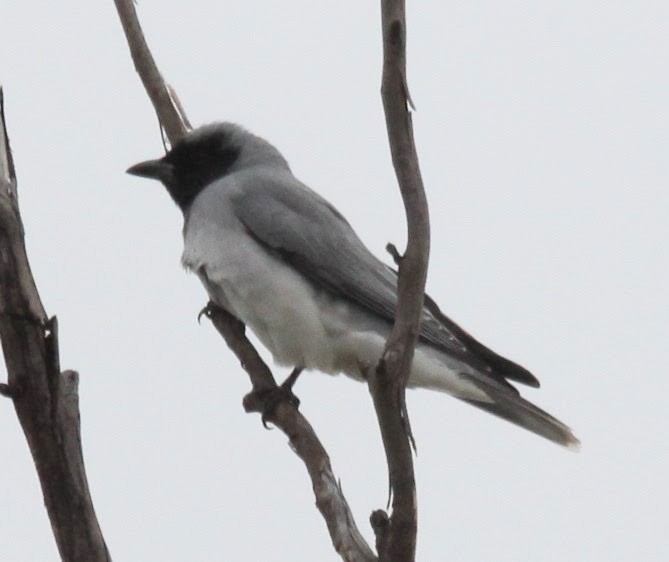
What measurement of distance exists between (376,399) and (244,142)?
3965 mm

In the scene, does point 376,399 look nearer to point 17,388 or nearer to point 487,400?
point 17,388

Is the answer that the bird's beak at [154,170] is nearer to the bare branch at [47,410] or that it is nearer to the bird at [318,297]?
the bird at [318,297]

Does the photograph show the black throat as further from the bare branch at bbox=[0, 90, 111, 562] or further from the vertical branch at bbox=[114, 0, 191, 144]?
the bare branch at bbox=[0, 90, 111, 562]

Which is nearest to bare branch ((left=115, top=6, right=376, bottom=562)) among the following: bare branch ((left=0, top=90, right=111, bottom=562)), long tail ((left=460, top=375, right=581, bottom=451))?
bare branch ((left=0, top=90, right=111, bottom=562))

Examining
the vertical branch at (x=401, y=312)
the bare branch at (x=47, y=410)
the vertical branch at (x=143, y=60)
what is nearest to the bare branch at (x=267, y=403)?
the vertical branch at (x=143, y=60)

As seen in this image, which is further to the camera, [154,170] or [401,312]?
[154,170]

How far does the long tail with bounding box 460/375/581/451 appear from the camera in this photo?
6.30 meters

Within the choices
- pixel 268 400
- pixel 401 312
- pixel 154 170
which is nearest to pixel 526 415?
pixel 268 400

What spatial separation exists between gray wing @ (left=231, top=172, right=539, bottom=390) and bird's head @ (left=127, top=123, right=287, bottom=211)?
47 centimetres

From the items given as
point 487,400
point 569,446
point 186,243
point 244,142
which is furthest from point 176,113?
point 569,446

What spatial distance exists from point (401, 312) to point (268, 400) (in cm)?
199

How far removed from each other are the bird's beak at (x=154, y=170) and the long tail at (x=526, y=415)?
1.96m

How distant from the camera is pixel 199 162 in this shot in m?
7.17

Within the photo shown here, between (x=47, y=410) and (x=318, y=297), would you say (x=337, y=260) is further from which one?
(x=47, y=410)
